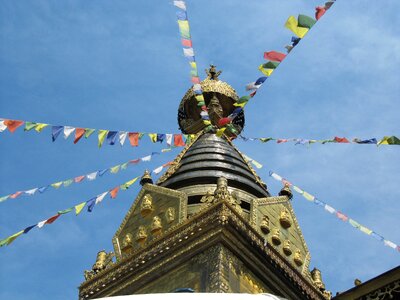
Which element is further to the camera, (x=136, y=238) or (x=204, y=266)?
(x=136, y=238)

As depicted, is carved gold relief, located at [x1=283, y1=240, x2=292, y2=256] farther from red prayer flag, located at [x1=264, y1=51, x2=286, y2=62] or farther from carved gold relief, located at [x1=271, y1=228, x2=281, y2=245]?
red prayer flag, located at [x1=264, y1=51, x2=286, y2=62]

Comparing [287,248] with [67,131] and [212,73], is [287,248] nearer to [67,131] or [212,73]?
[67,131]

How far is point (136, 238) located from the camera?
25078 millimetres

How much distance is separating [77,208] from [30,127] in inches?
119

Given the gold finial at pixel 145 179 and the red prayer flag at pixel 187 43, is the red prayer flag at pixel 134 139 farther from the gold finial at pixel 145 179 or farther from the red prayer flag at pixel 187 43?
the red prayer flag at pixel 187 43

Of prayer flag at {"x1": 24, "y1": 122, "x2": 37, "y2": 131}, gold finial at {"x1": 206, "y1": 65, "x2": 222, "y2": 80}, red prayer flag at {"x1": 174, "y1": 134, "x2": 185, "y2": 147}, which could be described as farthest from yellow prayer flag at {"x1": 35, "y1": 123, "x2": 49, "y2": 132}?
gold finial at {"x1": 206, "y1": 65, "x2": 222, "y2": 80}

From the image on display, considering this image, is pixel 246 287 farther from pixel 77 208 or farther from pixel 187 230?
pixel 77 208

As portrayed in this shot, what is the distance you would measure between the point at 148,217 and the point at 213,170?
345 cm

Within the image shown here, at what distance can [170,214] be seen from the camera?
24.9 metres

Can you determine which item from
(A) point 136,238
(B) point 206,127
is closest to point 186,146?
(B) point 206,127

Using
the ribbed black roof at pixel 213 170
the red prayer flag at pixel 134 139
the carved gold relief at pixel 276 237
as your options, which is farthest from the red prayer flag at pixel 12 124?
the carved gold relief at pixel 276 237

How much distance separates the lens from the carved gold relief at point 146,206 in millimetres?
25922

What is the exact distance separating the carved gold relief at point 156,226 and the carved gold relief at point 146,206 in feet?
2.19

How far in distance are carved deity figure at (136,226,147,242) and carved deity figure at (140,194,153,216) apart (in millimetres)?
659
